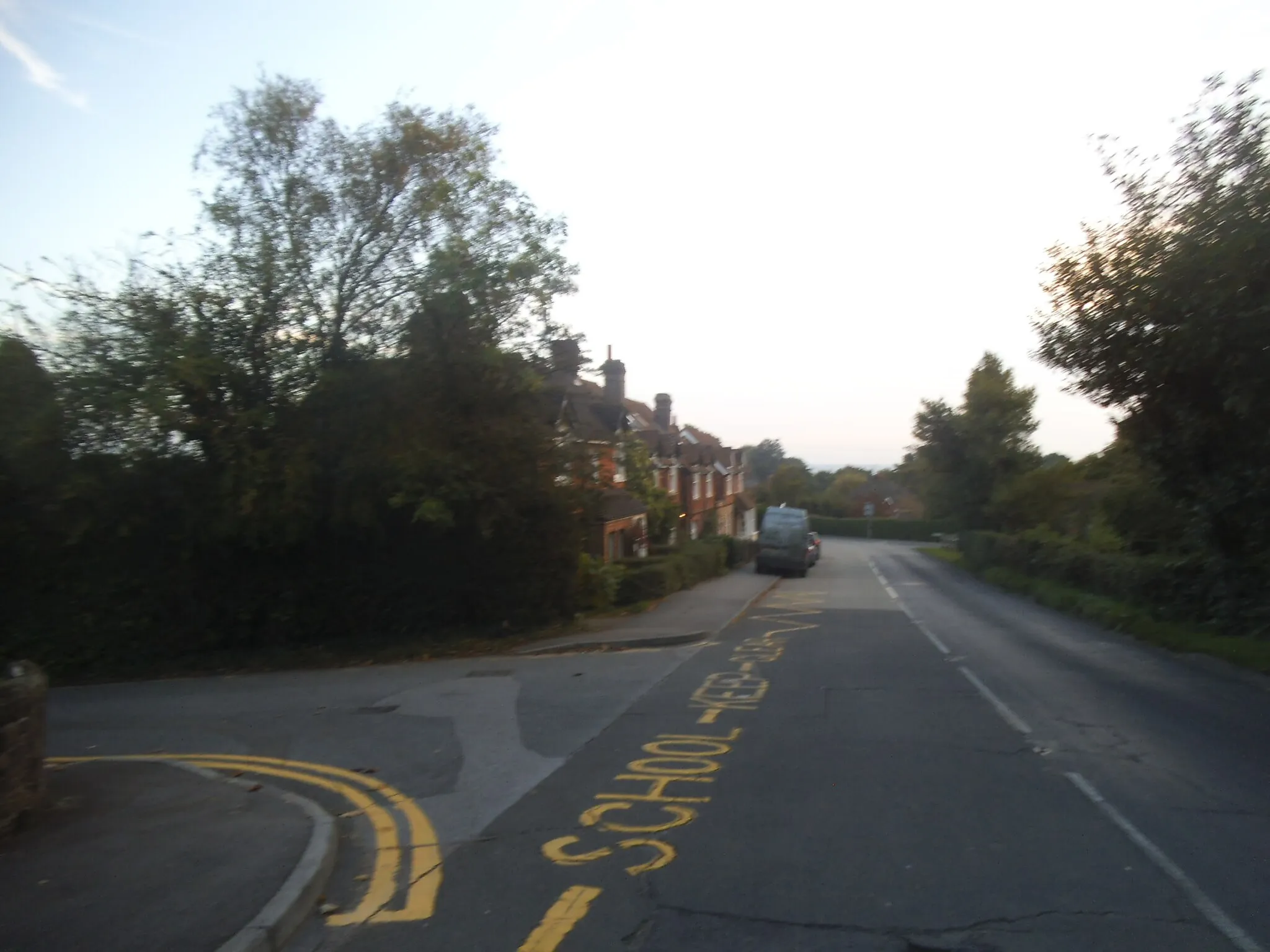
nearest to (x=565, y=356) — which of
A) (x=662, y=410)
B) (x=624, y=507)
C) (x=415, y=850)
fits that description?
(x=624, y=507)

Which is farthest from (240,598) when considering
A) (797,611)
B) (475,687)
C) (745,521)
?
(745,521)

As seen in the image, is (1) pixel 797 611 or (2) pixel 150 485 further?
(1) pixel 797 611

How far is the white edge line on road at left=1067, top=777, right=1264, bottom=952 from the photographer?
16.7ft

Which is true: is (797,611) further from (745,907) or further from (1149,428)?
(745,907)

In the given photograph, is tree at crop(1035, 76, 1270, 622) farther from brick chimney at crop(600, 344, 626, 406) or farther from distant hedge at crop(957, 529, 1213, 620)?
brick chimney at crop(600, 344, 626, 406)

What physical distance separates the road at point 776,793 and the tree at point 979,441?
32.1 m

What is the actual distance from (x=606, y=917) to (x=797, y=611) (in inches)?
767

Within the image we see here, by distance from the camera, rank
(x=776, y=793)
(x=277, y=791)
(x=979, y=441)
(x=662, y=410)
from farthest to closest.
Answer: (x=662, y=410), (x=979, y=441), (x=277, y=791), (x=776, y=793)

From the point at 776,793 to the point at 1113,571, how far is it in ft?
60.7

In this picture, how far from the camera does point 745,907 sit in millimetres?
5559

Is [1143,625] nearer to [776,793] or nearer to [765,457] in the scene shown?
[776,793]

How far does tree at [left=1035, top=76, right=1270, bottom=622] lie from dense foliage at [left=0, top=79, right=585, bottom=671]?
9074mm

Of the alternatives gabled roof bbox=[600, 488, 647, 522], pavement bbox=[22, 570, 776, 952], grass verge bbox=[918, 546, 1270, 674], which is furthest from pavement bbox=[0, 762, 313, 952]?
gabled roof bbox=[600, 488, 647, 522]

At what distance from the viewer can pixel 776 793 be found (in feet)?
25.7
